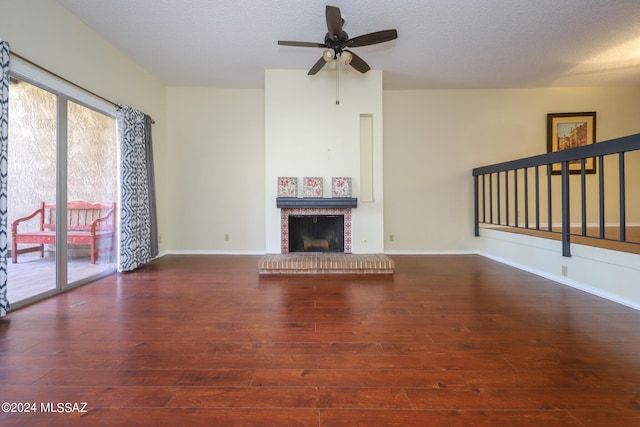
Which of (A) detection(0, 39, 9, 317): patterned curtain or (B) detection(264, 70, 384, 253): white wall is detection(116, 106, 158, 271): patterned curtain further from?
(B) detection(264, 70, 384, 253): white wall

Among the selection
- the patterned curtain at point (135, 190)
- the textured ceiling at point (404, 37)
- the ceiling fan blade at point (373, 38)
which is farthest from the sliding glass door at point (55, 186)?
the ceiling fan blade at point (373, 38)

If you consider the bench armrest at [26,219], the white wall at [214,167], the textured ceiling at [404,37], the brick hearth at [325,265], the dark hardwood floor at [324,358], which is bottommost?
the dark hardwood floor at [324,358]

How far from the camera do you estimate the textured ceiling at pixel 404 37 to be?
3.09 meters

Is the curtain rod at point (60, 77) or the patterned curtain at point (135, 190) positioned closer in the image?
the curtain rod at point (60, 77)

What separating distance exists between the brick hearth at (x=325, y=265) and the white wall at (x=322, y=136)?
2.14 ft

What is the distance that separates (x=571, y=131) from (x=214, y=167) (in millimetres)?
6414

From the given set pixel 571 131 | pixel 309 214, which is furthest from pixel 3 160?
pixel 571 131

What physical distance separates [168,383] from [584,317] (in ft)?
9.91

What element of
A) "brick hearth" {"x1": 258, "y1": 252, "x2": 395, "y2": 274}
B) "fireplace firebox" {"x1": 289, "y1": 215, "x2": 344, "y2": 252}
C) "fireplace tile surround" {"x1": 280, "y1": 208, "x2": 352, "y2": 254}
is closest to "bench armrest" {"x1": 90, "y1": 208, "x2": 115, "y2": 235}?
"brick hearth" {"x1": 258, "y1": 252, "x2": 395, "y2": 274}

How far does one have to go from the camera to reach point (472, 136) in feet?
17.7

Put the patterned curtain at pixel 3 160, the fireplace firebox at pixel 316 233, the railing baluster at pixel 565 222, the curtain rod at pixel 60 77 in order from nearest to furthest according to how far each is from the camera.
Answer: the patterned curtain at pixel 3 160, the curtain rod at pixel 60 77, the railing baluster at pixel 565 222, the fireplace firebox at pixel 316 233

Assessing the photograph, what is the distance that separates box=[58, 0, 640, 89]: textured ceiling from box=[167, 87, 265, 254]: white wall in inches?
18.5

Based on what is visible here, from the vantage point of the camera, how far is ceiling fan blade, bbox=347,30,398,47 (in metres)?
3.06

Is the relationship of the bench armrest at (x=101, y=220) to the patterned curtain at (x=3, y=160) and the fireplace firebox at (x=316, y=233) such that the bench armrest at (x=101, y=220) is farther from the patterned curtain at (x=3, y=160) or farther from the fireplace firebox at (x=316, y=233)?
the fireplace firebox at (x=316, y=233)
